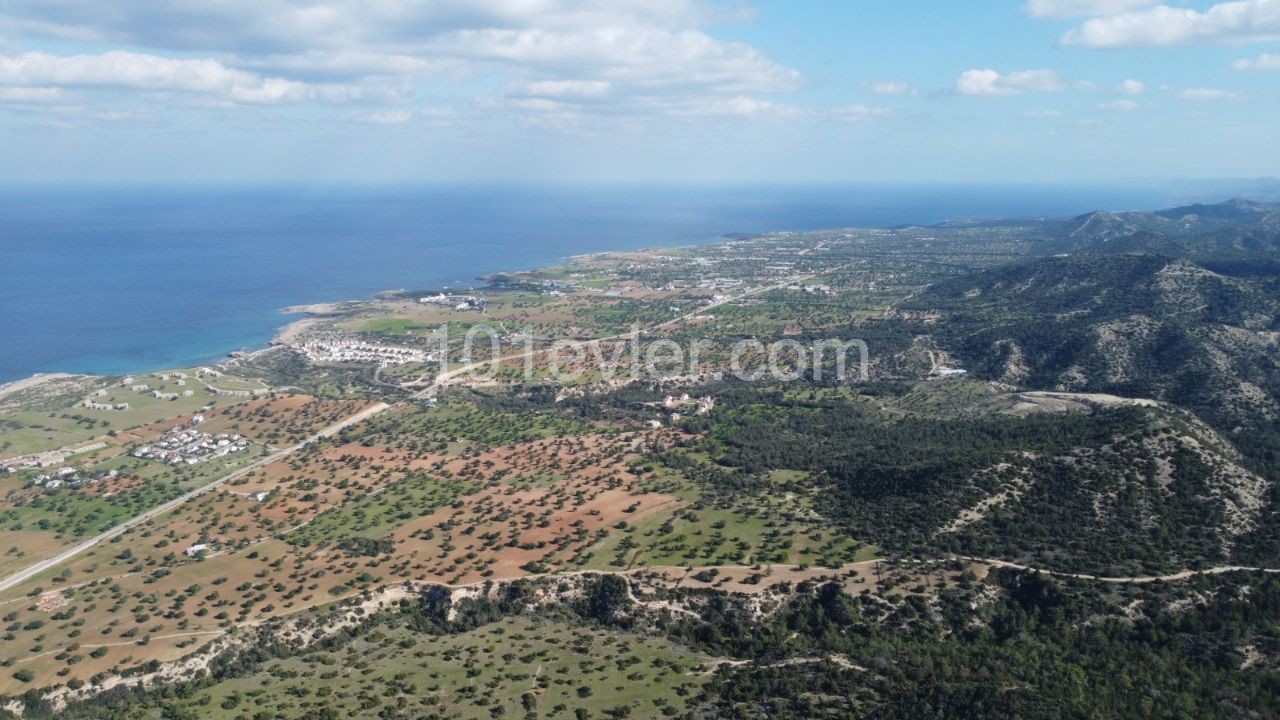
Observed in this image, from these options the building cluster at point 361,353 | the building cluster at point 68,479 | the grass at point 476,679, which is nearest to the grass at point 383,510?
the grass at point 476,679

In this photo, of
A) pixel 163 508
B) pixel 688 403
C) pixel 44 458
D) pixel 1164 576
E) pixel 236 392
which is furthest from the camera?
pixel 236 392

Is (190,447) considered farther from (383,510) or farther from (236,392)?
(383,510)

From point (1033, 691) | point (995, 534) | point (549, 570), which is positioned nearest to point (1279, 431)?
point (995, 534)

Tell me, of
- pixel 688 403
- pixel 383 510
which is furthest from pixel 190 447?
pixel 688 403

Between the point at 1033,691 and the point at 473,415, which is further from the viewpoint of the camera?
the point at 473,415

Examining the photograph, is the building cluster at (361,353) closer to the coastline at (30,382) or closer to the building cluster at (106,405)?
the building cluster at (106,405)

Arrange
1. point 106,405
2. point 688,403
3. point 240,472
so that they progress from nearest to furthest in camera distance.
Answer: point 240,472, point 688,403, point 106,405

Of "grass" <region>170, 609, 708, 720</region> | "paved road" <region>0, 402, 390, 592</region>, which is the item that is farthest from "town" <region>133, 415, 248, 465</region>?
"grass" <region>170, 609, 708, 720</region>

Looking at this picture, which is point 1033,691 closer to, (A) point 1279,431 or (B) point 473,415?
(A) point 1279,431
